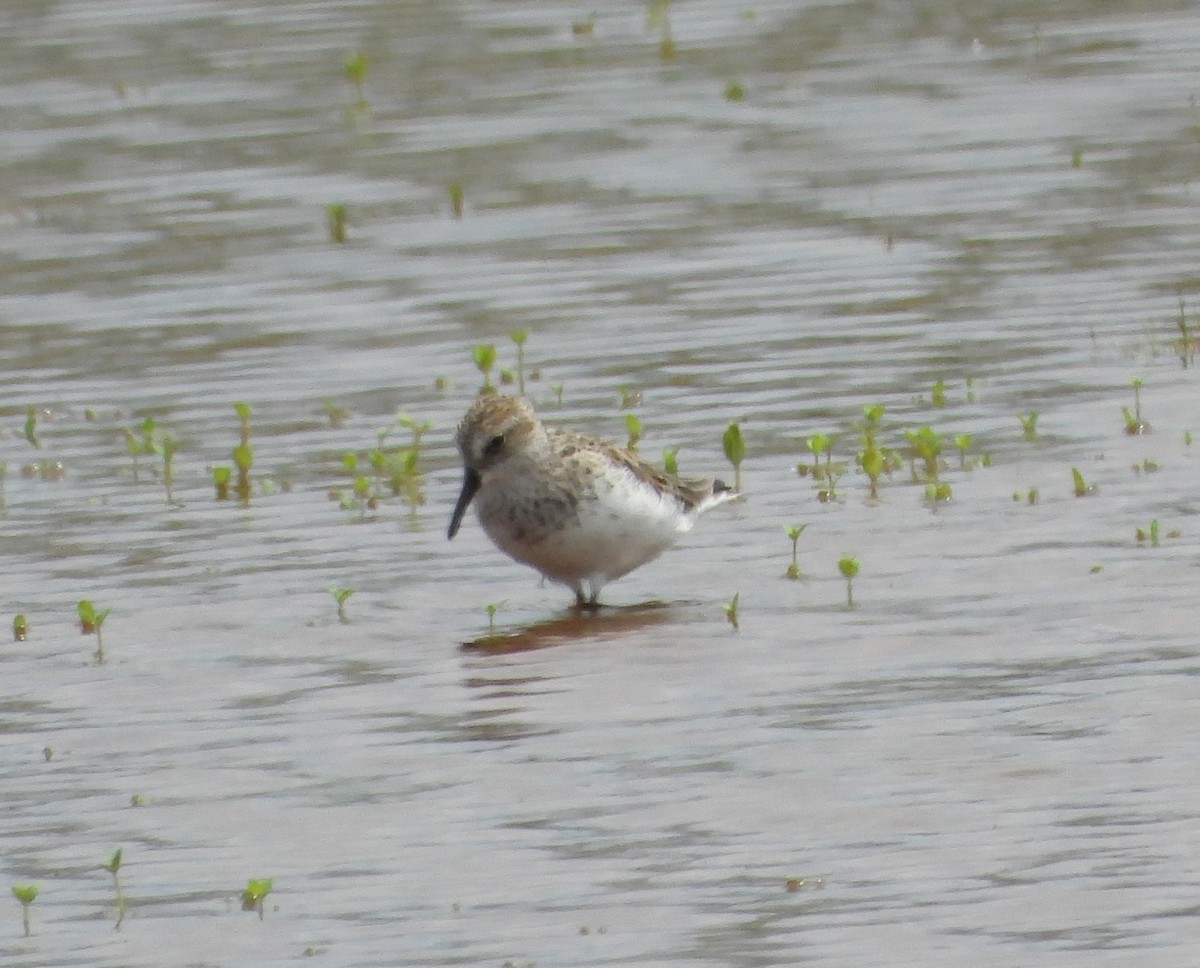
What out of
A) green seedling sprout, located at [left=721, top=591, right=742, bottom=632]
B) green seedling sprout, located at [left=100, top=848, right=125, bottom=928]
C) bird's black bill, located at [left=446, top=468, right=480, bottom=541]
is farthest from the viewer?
bird's black bill, located at [left=446, top=468, right=480, bottom=541]

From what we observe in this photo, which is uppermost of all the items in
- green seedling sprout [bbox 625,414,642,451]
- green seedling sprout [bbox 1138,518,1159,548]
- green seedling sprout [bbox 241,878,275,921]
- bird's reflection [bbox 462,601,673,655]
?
green seedling sprout [bbox 625,414,642,451]

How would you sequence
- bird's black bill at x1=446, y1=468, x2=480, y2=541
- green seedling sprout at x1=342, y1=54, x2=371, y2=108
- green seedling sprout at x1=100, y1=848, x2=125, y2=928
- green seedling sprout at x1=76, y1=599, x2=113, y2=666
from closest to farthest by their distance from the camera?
green seedling sprout at x1=100, y1=848, x2=125, y2=928 → green seedling sprout at x1=76, y1=599, x2=113, y2=666 → bird's black bill at x1=446, y1=468, x2=480, y2=541 → green seedling sprout at x1=342, y1=54, x2=371, y2=108

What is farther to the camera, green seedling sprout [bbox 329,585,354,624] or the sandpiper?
the sandpiper

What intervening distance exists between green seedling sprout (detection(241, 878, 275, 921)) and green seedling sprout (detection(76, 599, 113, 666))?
109 inches

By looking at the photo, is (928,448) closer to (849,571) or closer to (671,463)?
(671,463)

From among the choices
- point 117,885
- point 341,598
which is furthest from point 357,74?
point 117,885

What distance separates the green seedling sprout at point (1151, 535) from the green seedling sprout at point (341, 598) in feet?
9.41

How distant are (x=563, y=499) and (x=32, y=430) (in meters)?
3.70

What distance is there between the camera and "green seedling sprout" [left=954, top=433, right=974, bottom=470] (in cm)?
1236

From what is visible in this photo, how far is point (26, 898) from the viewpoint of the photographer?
7.49 metres

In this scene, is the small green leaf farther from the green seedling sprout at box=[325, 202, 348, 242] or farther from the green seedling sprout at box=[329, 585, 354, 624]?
the green seedling sprout at box=[325, 202, 348, 242]

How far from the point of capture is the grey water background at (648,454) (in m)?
7.71

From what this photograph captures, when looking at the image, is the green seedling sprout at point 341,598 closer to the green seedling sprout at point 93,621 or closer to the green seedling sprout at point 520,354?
the green seedling sprout at point 93,621

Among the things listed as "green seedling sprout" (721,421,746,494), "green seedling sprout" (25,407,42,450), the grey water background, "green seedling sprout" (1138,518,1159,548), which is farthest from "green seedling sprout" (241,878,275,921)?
"green seedling sprout" (25,407,42,450)
